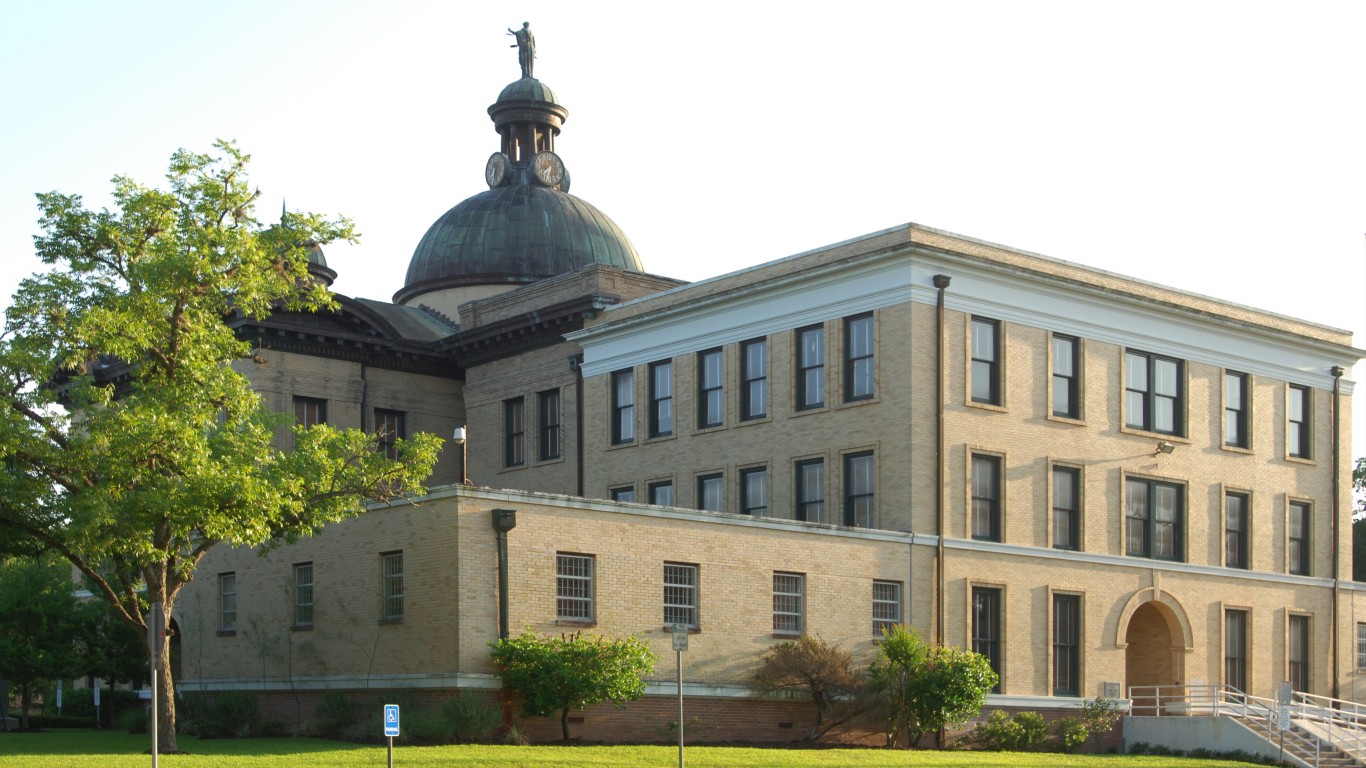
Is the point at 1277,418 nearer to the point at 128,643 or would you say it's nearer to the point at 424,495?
the point at 424,495

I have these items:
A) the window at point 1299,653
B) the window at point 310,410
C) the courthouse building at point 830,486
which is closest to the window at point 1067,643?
the courthouse building at point 830,486

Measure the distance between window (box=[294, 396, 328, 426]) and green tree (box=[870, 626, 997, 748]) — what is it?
19.7 m

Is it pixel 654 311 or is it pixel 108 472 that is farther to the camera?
pixel 654 311

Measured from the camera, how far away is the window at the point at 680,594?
35406mm

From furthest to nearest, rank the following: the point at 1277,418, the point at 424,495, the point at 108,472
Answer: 1. the point at 1277,418
2. the point at 424,495
3. the point at 108,472

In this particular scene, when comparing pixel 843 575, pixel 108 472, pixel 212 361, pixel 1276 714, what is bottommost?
pixel 1276 714

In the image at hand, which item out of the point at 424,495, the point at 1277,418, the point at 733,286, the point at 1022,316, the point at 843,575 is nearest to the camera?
the point at 424,495

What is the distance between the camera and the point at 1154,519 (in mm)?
44000

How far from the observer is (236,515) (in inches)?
1136

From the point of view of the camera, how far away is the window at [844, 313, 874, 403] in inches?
1592

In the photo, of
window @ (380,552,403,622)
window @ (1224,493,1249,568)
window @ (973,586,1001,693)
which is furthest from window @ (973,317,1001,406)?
window @ (380,552,403,622)

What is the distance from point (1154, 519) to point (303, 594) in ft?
68.1

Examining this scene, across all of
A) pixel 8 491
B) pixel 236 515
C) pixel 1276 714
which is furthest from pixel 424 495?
pixel 1276 714

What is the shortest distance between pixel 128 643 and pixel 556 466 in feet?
39.9
